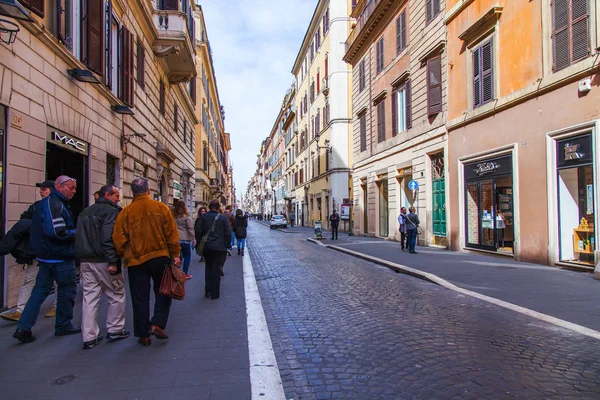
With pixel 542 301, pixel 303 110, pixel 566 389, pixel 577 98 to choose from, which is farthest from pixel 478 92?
pixel 303 110

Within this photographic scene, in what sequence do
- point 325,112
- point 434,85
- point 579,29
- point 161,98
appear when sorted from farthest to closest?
point 325,112, point 161,98, point 434,85, point 579,29

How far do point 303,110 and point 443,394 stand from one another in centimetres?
4461

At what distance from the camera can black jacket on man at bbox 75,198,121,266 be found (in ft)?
15.4

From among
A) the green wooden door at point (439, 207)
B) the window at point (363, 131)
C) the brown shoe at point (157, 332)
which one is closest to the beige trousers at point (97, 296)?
the brown shoe at point (157, 332)

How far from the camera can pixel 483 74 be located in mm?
13305

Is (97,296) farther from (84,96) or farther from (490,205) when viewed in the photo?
(490,205)

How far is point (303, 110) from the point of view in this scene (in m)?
46.6

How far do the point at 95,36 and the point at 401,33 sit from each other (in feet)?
45.4

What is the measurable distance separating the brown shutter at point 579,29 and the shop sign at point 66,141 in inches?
428

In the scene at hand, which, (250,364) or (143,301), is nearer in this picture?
(250,364)

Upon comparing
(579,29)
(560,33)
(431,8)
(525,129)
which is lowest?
(525,129)

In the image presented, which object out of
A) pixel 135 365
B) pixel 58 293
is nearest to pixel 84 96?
pixel 58 293

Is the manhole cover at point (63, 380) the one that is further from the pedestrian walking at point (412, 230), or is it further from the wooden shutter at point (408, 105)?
the wooden shutter at point (408, 105)

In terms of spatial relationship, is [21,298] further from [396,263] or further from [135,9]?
[135,9]
